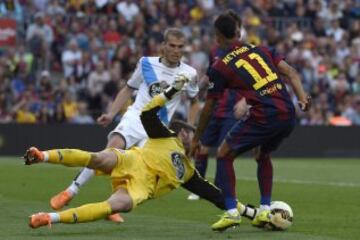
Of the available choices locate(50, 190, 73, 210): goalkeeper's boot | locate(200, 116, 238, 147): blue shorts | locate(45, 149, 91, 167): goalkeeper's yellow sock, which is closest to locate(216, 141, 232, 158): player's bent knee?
locate(45, 149, 91, 167): goalkeeper's yellow sock

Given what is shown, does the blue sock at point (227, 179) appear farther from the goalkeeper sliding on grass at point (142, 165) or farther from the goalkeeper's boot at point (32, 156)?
the goalkeeper's boot at point (32, 156)

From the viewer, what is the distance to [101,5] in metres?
30.0

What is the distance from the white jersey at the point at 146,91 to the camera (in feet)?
41.4

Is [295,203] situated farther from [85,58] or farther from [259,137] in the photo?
[85,58]

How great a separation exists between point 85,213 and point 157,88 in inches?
127

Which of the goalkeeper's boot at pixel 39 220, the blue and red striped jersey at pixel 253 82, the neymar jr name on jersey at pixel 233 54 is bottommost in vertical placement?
the goalkeeper's boot at pixel 39 220

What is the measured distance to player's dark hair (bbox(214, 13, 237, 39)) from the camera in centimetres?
1095

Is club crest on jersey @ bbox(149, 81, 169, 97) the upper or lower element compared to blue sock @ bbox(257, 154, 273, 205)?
upper

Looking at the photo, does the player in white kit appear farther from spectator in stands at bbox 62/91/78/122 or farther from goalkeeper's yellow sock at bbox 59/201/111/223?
spectator in stands at bbox 62/91/78/122

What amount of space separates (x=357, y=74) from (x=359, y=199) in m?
16.6

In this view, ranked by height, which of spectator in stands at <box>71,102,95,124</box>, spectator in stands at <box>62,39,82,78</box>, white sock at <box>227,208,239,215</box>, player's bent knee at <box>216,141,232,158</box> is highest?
player's bent knee at <box>216,141,232,158</box>

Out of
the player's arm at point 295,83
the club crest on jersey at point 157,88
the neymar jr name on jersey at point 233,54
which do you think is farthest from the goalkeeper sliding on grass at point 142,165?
the club crest on jersey at point 157,88

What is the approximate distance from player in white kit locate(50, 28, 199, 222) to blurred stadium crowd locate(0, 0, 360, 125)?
13.3 metres

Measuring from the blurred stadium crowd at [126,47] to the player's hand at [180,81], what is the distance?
1599 centimetres
